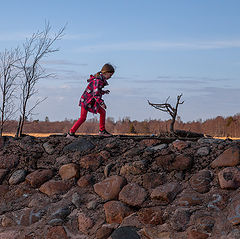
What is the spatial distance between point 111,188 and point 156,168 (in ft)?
2.38

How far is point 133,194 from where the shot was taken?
541 centimetres

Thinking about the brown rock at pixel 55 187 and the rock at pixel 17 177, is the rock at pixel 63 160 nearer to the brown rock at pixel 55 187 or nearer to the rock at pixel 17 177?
the brown rock at pixel 55 187

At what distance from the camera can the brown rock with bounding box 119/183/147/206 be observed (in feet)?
17.5

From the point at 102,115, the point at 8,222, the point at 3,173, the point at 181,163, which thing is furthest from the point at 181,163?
the point at 3,173

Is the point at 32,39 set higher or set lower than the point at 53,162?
higher

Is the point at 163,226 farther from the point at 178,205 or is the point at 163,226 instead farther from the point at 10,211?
the point at 10,211

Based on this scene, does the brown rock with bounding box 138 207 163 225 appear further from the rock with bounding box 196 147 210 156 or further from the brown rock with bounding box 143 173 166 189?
the rock with bounding box 196 147 210 156

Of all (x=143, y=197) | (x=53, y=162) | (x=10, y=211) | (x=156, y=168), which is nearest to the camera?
(x=143, y=197)

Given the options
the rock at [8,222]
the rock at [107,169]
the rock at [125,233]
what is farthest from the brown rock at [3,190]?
the rock at [125,233]

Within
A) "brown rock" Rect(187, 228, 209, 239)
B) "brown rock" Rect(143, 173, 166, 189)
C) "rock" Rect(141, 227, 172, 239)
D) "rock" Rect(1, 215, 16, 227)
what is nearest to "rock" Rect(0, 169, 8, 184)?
"rock" Rect(1, 215, 16, 227)

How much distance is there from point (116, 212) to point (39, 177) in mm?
1691

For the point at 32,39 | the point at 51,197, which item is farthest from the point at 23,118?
the point at 51,197

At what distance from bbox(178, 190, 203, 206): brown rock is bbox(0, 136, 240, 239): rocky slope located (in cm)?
1

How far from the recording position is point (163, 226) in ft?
16.2
